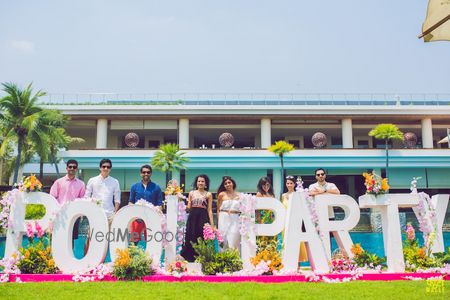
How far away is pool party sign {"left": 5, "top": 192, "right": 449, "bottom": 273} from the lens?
6.09 meters

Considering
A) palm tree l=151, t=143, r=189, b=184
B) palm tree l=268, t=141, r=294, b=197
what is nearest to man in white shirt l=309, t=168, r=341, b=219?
palm tree l=268, t=141, r=294, b=197

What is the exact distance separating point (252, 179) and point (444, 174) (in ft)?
35.1

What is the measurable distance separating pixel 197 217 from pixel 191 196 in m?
0.36

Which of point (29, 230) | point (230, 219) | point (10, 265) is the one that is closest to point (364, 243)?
point (230, 219)

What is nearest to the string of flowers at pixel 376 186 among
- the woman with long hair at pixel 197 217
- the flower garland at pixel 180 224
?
the woman with long hair at pixel 197 217

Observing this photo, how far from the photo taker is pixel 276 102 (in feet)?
77.3

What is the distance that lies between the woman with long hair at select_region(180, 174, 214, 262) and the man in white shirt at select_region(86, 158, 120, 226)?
4.16ft

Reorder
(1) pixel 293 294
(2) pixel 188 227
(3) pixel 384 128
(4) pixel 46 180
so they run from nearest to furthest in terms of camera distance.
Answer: (1) pixel 293 294, (2) pixel 188 227, (3) pixel 384 128, (4) pixel 46 180

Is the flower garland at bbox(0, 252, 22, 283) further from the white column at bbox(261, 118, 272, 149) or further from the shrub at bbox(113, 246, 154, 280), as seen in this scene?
the white column at bbox(261, 118, 272, 149)

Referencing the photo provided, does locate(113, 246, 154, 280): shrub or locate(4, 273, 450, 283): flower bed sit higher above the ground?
locate(113, 246, 154, 280): shrub

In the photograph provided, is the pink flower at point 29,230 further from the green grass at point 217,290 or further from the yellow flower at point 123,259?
the yellow flower at point 123,259

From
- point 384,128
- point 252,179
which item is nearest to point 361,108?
point 384,128

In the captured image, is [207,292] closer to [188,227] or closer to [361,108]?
[188,227]

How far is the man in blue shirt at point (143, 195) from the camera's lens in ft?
22.1
